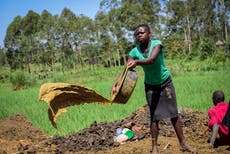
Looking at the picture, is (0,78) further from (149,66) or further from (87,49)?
(149,66)

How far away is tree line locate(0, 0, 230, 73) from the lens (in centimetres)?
3219

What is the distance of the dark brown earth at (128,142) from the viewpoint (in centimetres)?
434

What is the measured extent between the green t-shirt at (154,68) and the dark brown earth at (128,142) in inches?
33.0

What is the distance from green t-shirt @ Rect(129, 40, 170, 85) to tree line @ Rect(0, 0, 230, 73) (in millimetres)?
25281

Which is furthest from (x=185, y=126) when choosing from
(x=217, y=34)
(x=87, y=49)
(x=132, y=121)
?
(x=217, y=34)

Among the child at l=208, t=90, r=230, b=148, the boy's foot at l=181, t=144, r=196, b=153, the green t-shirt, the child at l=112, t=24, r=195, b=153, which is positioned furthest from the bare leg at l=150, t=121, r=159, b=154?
the child at l=208, t=90, r=230, b=148

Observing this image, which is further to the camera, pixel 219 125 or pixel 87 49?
pixel 87 49

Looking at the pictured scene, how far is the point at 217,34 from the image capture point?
134 feet

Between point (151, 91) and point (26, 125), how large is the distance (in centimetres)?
393

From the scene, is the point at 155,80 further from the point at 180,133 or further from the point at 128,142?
the point at 128,142

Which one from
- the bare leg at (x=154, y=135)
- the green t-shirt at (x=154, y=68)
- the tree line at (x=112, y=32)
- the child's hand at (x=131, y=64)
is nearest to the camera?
the child's hand at (x=131, y=64)

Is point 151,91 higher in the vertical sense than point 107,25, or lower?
lower

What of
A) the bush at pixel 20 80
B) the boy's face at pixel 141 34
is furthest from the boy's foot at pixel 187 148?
the bush at pixel 20 80

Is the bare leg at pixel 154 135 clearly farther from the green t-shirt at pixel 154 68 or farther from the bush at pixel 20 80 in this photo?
the bush at pixel 20 80
